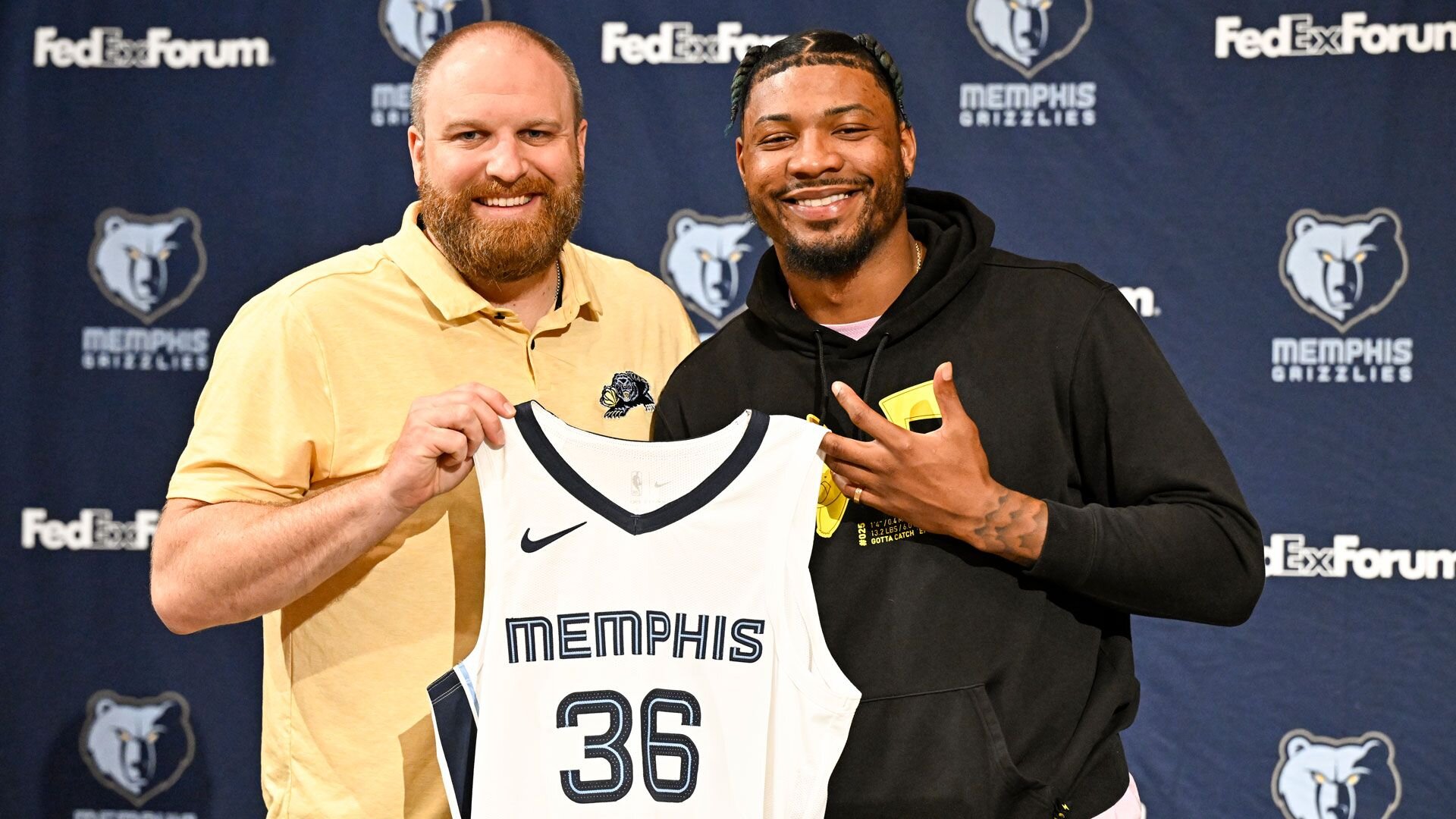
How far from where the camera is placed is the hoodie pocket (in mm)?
1497

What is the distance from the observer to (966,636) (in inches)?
60.9

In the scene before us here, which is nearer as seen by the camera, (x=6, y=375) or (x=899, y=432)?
(x=899, y=432)

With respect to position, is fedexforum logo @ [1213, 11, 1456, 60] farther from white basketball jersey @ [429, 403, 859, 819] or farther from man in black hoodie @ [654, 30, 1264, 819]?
white basketball jersey @ [429, 403, 859, 819]

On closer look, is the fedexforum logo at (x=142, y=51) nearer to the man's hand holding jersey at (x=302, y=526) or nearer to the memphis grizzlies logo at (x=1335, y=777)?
the man's hand holding jersey at (x=302, y=526)

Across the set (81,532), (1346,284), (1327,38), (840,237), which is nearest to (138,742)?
(81,532)

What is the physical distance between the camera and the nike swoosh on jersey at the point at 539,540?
5.10 feet

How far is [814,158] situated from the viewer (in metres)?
1.68

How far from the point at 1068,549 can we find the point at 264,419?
114 cm

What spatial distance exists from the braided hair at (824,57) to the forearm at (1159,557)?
71 centimetres

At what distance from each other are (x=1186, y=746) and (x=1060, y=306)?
63.3 inches

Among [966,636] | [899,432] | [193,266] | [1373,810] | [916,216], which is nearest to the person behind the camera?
[899,432]

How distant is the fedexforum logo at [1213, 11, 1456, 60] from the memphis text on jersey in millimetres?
2026

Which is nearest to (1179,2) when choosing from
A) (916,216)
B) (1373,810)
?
Result: (916,216)

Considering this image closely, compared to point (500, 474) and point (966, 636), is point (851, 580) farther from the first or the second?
point (500, 474)
